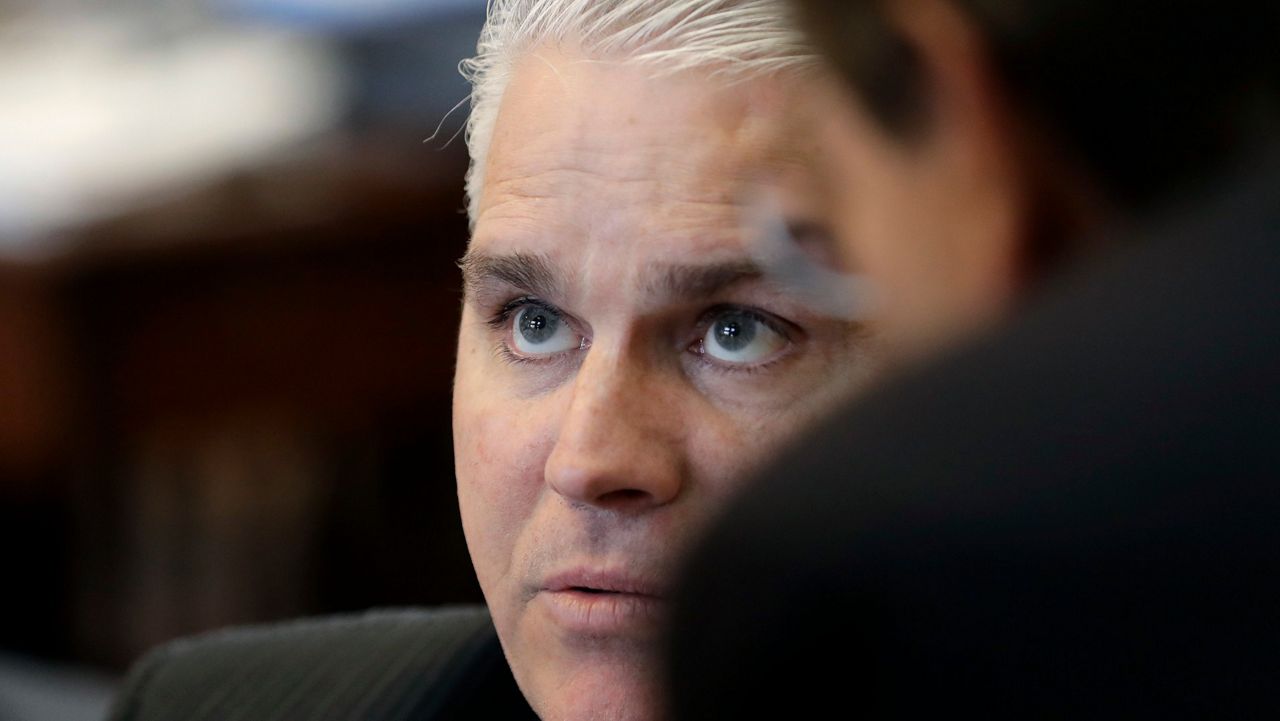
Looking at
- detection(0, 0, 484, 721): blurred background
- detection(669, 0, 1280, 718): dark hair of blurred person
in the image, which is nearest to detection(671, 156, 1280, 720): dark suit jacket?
detection(669, 0, 1280, 718): dark hair of blurred person

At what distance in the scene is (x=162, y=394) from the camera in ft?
18.0

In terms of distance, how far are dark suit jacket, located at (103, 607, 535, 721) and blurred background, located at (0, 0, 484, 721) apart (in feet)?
10.3

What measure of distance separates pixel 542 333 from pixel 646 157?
205 mm

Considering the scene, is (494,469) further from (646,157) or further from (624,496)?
(646,157)

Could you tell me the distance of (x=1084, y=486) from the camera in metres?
0.65

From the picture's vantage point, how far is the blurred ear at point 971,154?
2.61 feet

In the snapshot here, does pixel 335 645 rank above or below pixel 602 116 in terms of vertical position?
below

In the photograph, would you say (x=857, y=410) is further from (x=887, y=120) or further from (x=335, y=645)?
(x=335, y=645)

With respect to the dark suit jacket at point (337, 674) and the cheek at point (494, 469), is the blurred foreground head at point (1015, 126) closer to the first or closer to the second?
the cheek at point (494, 469)

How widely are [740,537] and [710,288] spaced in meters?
0.62

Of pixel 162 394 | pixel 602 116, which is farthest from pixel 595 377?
pixel 162 394

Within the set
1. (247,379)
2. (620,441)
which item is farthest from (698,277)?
(247,379)

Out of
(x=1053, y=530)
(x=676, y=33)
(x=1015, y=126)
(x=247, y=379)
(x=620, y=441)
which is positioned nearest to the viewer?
(x=1053, y=530)

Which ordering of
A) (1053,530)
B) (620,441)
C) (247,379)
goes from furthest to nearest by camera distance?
(247,379) → (620,441) → (1053,530)
